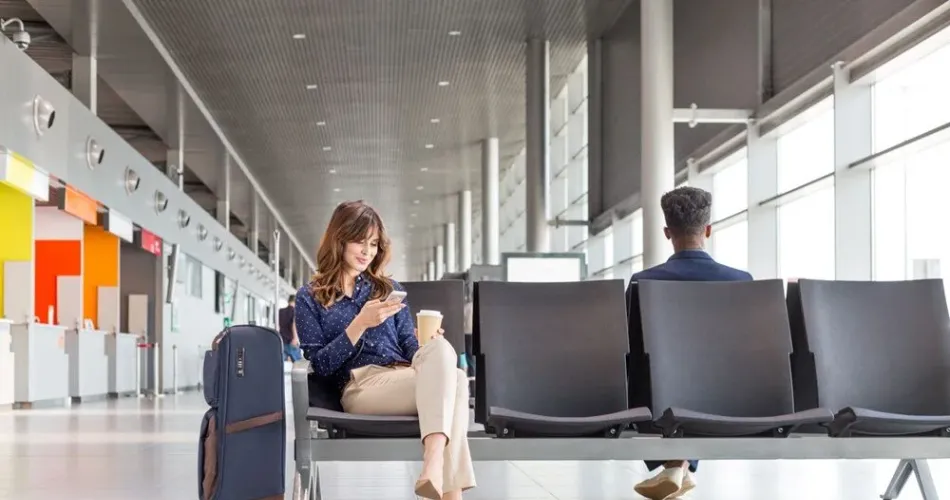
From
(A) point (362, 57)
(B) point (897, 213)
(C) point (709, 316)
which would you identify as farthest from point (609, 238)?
(C) point (709, 316)

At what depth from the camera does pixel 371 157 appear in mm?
27203

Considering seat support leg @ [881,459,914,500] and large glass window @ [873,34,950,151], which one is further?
large glass window @ [873,34,950,151]

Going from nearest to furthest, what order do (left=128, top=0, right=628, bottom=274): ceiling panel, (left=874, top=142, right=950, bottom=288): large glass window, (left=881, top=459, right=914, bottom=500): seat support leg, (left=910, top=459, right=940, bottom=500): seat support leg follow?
(left=910, top=459, right=940, bottom=500): seat support leg → (left=881, top=459, right=914, bottom=500): seat support leg → (left=874, top=142, right=950, bottom=288): large glass window → (left=128, top=0, right=628, bottom=274): ceiling panel

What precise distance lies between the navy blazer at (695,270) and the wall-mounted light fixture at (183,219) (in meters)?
18.2

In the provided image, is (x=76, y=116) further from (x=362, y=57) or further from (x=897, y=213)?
(x=897, y=213)

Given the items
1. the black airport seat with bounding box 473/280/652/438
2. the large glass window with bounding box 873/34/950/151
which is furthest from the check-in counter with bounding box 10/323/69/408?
the black airport seat with bounding box 473/280/652/438

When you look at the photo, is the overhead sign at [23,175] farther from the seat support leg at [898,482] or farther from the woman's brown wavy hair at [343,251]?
the seat support leg at [898,482]

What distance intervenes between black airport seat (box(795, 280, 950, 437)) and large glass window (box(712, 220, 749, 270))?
8760 mm

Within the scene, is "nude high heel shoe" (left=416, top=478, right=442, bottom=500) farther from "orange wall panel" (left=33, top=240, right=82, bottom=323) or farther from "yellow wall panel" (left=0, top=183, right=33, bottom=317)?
"orange wall panel" (left=33, top=240, right=82, bottom=323)

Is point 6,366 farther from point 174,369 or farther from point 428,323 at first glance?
point 428,323

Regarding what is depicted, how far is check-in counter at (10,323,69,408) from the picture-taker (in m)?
13.6

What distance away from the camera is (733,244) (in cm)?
1366

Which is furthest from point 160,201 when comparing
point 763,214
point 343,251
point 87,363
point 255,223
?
point 343,251

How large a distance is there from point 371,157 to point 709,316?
23.5 meters
